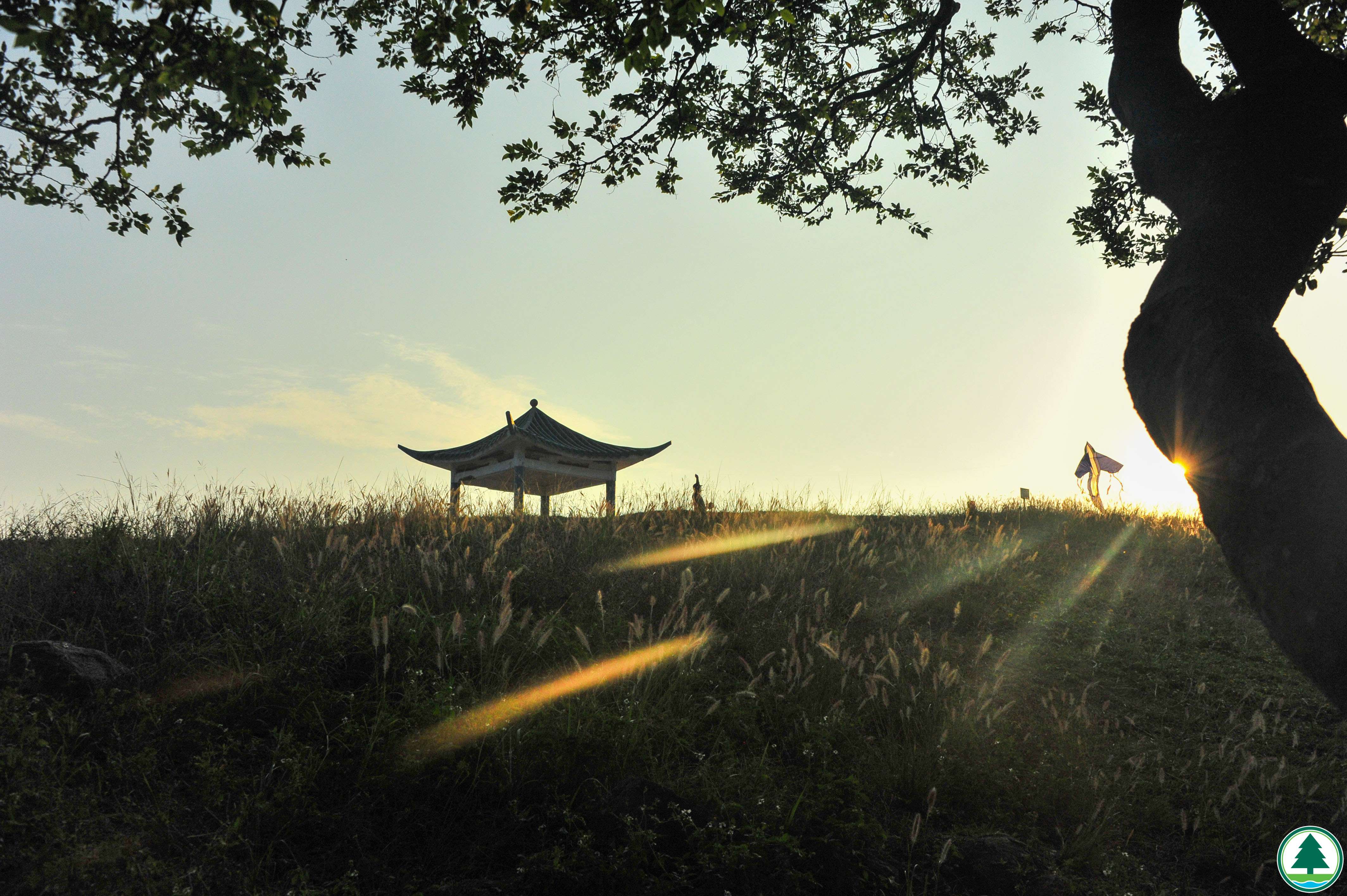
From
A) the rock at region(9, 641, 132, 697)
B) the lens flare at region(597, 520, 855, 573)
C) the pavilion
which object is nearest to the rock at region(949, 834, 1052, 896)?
the lens flare at region(597, 520, 855, 573)

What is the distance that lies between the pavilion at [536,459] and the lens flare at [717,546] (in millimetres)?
5724

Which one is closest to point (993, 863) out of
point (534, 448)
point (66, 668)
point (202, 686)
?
point (202, 686)

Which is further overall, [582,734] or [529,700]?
[529,700]

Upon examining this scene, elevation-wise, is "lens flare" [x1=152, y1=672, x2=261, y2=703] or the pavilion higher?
the pavilion

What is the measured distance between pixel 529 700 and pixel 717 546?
161 inches

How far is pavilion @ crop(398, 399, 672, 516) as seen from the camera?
564 inches

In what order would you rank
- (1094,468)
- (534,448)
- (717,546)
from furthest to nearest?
(1094,468)
(534,448)
(717,546)

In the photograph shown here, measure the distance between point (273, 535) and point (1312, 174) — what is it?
7050mm

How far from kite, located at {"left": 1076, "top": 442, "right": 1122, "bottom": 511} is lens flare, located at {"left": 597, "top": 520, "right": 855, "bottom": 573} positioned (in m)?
12.0

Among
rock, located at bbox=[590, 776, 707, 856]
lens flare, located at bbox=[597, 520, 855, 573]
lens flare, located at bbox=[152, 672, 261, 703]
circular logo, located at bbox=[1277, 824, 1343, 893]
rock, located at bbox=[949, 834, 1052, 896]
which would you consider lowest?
circular logo, located at bbox=[1277, 824, 1343, 893]

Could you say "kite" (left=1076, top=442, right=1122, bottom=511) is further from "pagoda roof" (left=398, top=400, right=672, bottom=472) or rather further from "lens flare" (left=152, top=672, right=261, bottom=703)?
"lens flare" (left=152, top=672, right=261, bottom=703)

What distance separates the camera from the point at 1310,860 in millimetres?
3551

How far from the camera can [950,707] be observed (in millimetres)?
4742

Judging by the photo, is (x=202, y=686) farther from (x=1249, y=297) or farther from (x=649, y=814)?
(x=1249, y=297)
